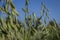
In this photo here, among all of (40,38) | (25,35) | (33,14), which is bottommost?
(25,35)

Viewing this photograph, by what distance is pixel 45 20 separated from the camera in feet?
12.3

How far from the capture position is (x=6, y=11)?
3072mm

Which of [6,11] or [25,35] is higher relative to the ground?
[6,11]

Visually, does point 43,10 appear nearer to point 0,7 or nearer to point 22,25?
point 22,25

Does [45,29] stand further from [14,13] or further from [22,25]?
[14,13]

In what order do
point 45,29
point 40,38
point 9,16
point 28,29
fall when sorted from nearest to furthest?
point 9,16, point 28,29, point 45,29, point 40,38

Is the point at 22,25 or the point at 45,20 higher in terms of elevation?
the point at 45,20

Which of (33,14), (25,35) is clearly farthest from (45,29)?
(25,35)

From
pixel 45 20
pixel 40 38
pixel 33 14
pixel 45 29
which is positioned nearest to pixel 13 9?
pixel 33 14

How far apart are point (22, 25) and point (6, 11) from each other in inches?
18.0

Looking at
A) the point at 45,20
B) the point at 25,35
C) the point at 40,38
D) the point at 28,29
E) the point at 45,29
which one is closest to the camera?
the point at 25,35

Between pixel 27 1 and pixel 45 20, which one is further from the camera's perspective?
pixel 45 20

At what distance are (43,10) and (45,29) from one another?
2.55 ft

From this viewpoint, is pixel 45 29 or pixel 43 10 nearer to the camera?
pixel 43 10
